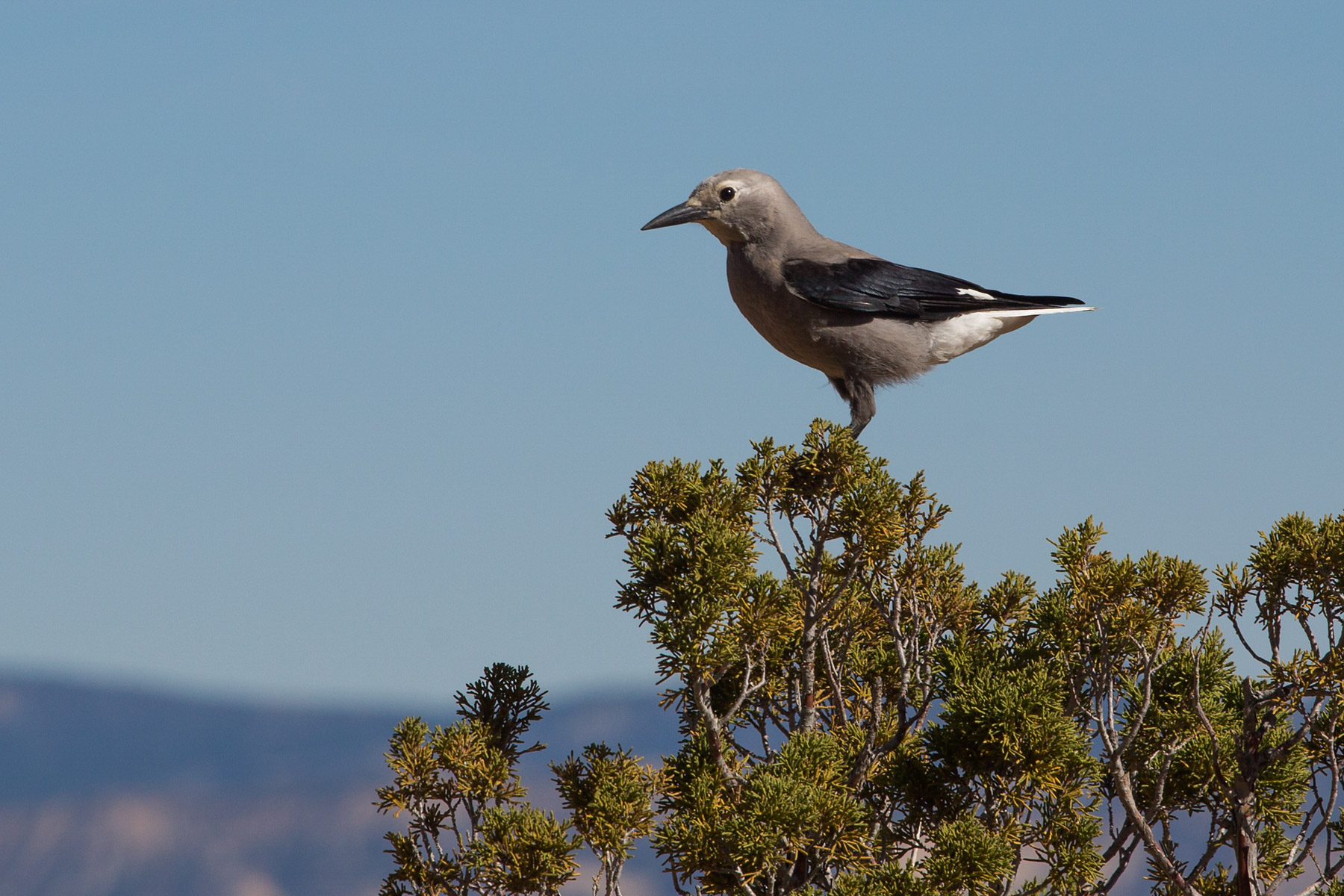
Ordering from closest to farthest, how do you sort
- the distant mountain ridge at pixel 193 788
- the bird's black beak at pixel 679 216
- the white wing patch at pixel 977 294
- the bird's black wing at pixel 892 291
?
the bird's black wing at pixel 892 291, the bird's black beak at pixel 679 216, the white wing patch at pixel 977 294, the distant mountain ridge at pixel 193 788

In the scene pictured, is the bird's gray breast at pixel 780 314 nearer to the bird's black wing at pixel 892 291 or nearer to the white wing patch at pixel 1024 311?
the bird's black wing at pixel 892 291

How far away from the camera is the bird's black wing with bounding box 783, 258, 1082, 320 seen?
769cm

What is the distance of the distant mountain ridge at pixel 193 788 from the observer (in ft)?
318

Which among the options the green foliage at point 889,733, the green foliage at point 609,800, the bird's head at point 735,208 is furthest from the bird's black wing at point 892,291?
the green foliage at point 609,800

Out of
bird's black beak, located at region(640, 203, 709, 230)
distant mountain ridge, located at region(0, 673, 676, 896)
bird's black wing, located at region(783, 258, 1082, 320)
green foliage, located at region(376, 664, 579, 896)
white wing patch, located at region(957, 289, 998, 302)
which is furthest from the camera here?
distant mountain ridge, located at region(0, 673, 676, 896)

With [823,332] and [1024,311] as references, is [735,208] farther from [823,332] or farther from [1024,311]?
[1024,311]

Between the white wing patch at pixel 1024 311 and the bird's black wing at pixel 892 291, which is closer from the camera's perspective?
the bird's black wing at pixel 892 291

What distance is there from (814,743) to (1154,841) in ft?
5.91

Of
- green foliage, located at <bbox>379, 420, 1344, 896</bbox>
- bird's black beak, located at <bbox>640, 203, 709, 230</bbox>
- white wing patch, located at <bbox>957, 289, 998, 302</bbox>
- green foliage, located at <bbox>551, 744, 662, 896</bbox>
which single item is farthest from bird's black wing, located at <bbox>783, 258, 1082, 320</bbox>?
green foliage, located at <bbox>551, 744, 662, 896</bbox>

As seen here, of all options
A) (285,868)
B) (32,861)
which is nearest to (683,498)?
(285,868)

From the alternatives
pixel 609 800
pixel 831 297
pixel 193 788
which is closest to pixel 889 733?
pixel 609 800

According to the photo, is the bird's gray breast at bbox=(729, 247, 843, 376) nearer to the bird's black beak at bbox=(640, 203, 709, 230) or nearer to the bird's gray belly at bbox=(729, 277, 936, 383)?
the bird's gray belly at bbox=(729, 277, 936, 383)

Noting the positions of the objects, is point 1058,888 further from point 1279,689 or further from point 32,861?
point 32,861

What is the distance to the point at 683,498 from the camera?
19.1 feet
